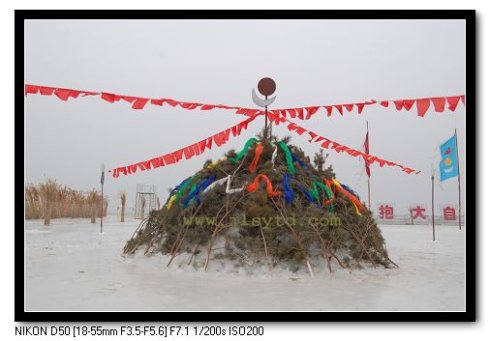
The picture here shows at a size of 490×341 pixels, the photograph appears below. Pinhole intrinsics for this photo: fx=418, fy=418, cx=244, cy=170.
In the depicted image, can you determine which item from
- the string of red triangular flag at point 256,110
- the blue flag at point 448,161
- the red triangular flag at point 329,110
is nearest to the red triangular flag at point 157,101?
the string of red triangular flag at point 256,110

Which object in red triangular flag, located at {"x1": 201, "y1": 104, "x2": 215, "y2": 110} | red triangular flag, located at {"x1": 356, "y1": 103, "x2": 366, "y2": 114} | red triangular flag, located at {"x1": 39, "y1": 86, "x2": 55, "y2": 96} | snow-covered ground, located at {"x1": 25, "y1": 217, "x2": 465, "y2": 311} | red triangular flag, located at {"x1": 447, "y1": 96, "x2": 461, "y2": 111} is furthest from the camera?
red triangular flag, located at {"x1": 201, "y1": 104, "x2": 215, "y2": 110}

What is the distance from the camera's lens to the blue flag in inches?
475

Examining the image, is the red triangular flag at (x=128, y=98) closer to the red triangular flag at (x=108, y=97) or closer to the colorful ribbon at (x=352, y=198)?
the red triangular flag at (x=108, y=97)

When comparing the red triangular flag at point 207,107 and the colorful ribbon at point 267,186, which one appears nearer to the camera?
the colorful ribbon at point 267,186

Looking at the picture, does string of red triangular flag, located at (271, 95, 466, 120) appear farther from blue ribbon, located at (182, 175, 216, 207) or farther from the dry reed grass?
the dry reed grass

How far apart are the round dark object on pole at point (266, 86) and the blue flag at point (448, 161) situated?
7380 mm

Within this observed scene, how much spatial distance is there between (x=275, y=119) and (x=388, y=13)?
11.0 feet

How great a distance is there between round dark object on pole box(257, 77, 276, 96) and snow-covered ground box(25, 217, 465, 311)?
9.41 ft

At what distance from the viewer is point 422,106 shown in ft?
21.8

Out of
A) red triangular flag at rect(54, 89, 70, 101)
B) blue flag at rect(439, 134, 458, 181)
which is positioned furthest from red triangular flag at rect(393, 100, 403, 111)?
blue flag at rect(439, 134, 458, 181)

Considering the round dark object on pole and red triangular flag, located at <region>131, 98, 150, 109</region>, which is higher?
the round dark object on pole

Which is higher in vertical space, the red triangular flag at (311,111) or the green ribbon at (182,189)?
the red triangular flag at (311,111)

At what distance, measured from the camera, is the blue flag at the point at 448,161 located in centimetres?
1207

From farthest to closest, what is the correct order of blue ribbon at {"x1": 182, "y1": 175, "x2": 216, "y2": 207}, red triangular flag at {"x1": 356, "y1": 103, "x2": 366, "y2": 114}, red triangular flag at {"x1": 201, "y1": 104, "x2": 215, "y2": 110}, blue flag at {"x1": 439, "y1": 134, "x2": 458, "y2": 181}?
1. blue flag at {"x1": 439, "y1": 134, "x2": 458, "y2": 181}
2. red triangular flag at {"x1": 201, "y1": 104, "x2": 215, "y2": 110}
3. blue ribbon at {"x1": 182, "y1": 175, "x2": 216, "y2": 207}
4. red triangular flag at {"x1": 356, "y1": 103, "x2": 366, "y2": 114}
